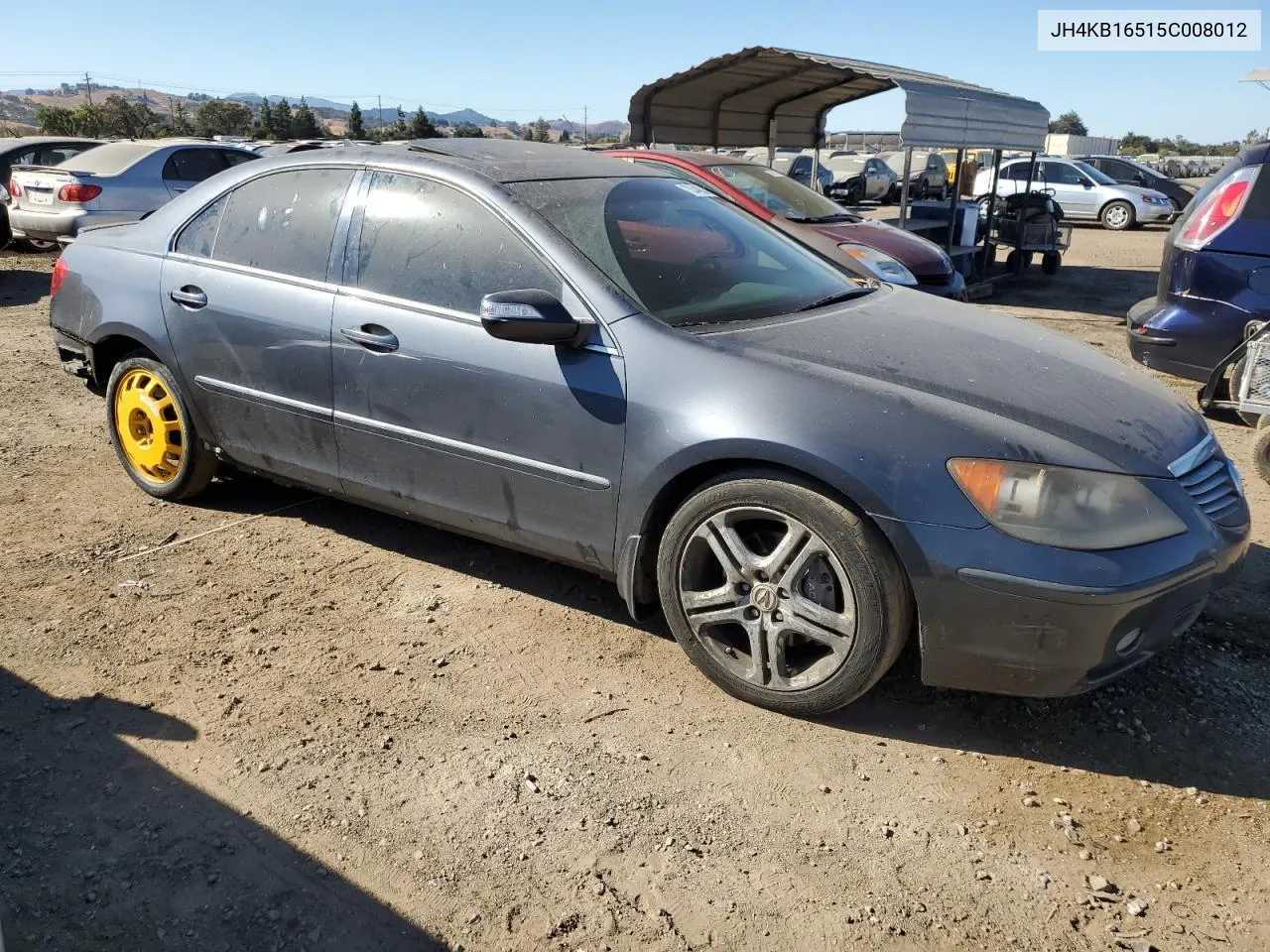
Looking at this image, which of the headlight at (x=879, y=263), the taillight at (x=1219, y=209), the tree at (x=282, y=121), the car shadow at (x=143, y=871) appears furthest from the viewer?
the tree at (x=282, y=121)

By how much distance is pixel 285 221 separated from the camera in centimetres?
397

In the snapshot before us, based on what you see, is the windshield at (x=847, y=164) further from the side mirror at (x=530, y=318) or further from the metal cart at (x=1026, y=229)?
the side mirror at (x=530, y=318)

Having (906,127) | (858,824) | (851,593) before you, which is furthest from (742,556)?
(906,127)

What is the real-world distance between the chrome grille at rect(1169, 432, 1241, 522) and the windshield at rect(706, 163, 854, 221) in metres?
6.01

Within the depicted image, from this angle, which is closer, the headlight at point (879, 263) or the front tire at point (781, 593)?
the front tire at point (781, 593)

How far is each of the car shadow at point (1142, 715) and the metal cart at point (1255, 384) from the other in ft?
5.17

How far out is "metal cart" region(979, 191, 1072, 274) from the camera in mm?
13047

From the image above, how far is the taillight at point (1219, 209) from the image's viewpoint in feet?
18.9

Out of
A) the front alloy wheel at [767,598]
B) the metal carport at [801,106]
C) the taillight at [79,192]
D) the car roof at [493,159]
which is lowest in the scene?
the front alloy wheel at [767,598]

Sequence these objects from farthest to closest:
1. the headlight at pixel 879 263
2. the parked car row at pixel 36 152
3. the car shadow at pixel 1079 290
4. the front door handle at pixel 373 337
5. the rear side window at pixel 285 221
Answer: the parked car row at pixel 36 152, the car shadow at pixel 1079 290, the headlight at pixel 879 263, the rear side window at pixel 285 221, the front door handle at pixel 373 337

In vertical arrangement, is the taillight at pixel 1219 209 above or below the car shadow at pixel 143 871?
above

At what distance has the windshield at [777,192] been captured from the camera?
28.9 ft

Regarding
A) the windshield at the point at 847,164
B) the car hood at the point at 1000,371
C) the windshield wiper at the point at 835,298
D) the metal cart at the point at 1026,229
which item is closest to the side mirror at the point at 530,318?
the car hood at the point at 1000,371

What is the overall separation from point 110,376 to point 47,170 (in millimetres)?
8713
